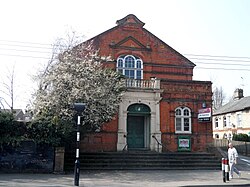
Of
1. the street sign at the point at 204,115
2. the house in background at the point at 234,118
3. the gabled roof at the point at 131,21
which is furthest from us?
the house in background at the point at 234,118

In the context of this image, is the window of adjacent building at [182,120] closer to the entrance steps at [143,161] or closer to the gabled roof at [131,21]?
the entrance steps at [143,161]

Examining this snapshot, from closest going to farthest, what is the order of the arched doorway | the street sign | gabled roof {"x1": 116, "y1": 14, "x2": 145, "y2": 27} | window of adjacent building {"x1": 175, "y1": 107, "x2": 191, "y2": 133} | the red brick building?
the red brick building, the street sign, the arched doorway, window of adjacent building {"x1": 175, "y1": 107, "x2": 191, "y2": 133}, gabled roof {"x1": 116, "y1": 14, "x2": 145, "y2": 27}

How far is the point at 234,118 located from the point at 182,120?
1921 cm

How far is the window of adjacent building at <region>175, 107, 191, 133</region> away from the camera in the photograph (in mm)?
23719

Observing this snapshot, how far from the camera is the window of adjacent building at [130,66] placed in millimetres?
25750

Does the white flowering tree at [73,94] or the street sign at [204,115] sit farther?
the street sign at [204,115]

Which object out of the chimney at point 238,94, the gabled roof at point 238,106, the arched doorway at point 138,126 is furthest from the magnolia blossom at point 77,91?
the chimney at point 238,94


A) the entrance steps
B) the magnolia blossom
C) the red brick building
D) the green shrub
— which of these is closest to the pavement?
the green shrub

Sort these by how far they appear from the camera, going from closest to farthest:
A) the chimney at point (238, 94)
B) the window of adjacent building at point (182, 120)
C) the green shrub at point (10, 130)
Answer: the green shrub at point (10, 130) → the window of adjacent building at point (182, 120) → the chimney at point (238, 94)

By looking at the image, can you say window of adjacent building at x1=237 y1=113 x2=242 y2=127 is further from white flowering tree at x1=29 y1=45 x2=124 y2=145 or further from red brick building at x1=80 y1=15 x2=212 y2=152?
white flowering tree at x1=29 y1=45 x2=124 y2=145

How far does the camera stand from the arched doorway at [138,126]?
75.7ft

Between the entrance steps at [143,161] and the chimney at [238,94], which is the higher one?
the chimney at [238,94]

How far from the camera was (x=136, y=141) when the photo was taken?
77.2ft

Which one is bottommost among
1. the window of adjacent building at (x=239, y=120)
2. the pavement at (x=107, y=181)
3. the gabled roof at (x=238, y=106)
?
the pavement at (x=107, y=181)
